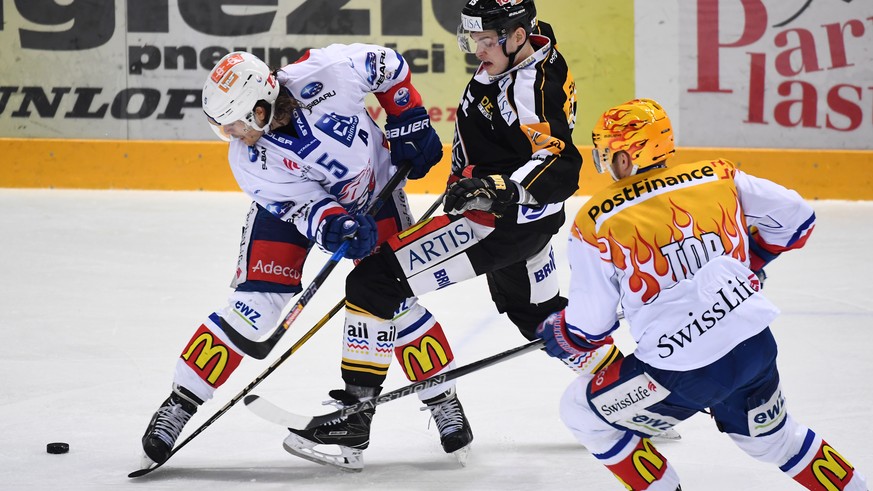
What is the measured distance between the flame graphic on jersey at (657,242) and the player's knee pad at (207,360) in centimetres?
115

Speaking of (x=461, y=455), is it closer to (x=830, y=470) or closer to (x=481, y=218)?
(x=481, y=218)

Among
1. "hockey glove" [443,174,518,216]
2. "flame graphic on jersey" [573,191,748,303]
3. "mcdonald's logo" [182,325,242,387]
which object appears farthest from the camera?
"mcdonald's logo" [182,325,242,387]

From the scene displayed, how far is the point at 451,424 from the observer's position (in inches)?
131

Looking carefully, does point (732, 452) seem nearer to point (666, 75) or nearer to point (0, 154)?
point (666, 75)

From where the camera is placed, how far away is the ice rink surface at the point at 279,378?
10.5ft

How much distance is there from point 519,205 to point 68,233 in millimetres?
3524

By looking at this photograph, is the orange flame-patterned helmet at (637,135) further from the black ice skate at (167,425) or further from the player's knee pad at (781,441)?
the black ice skate at (167,425)

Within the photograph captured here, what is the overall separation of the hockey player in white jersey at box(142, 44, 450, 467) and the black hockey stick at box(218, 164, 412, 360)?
0.01 metres

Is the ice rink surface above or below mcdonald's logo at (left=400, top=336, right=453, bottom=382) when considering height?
below

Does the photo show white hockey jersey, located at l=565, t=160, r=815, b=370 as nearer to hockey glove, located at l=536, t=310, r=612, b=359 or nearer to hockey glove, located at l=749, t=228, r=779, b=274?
hockey glove, located at l=536, t=310, r=612, b=359

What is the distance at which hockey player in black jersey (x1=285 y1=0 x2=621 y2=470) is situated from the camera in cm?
308

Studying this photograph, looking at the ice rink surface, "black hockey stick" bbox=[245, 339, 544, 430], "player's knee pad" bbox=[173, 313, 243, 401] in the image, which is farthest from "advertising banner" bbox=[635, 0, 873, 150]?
"player's knee pad" bbox=[173, 313, 243, 401]

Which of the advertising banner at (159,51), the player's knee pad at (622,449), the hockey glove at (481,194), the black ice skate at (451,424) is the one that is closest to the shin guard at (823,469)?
the player's knee pad at (622,449)

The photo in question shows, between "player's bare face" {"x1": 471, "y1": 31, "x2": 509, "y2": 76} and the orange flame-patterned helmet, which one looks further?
"player's bare face" {"x1": 471, "y1": 31, "x2": 509, "y2": 76}
